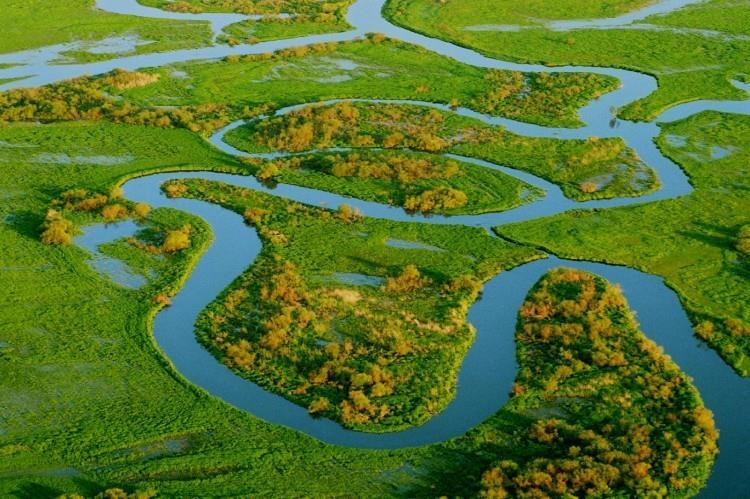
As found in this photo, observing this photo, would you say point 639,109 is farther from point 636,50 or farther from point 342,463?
point 342,463

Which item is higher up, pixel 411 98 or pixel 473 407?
pixel 411 98

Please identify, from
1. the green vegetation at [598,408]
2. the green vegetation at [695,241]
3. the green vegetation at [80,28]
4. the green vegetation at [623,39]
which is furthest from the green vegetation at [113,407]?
the green vegetation at [623,39]

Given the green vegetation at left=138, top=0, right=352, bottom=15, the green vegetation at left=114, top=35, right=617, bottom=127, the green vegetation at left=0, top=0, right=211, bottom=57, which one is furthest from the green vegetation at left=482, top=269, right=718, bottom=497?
the green vegetation at left=138, top=0, right=352, bottom=15

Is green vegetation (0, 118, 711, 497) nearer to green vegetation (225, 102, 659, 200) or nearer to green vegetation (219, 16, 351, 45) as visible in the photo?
green vegetation (225, 102, 659, 200)

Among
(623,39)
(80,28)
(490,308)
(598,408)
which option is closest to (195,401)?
(490,308)

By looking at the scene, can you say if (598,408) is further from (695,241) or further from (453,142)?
(453,142)

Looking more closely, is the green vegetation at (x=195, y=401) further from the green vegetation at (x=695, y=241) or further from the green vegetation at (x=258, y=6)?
the green vegetation at (x=258, y=6)

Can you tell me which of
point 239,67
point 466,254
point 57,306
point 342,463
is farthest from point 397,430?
point 239,67

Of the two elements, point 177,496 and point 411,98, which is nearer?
point 177,496
